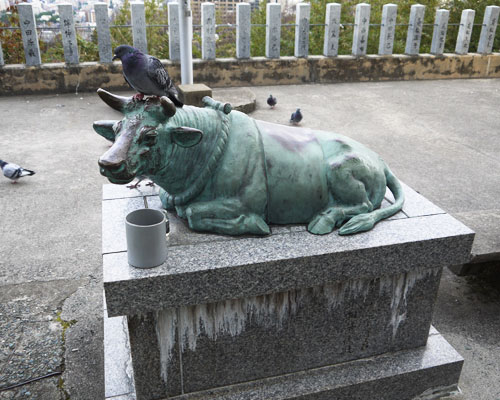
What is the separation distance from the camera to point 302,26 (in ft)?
36.1

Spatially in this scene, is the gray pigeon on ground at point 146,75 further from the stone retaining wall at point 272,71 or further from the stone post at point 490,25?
the stone post at point 490,25

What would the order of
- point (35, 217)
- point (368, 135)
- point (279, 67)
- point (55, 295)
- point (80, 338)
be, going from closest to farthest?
1. point (80, 338)
2. point (55, 295)
3. point (35, 217)
4. point (368, 135)
5. point (279, 67)

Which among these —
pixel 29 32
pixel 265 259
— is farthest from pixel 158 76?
pixel 29 32

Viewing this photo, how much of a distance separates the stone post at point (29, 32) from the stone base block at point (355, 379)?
8.03 metres

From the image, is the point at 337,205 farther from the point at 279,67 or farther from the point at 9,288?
the point at 279,67

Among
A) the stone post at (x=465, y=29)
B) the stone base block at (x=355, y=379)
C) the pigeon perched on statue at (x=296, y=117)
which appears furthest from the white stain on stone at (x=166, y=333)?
the stone post at (x=465, y=29)

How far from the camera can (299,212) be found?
292 cm

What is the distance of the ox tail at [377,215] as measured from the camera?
2826 mm

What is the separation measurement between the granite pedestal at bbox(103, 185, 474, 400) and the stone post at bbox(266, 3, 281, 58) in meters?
8.29

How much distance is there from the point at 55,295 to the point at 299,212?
2.32 m

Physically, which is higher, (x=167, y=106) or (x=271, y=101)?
(x=167, y=106)

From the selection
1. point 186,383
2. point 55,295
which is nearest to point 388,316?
point 186,383

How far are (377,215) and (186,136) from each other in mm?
1263

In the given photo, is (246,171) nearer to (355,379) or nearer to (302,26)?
(355,379)
